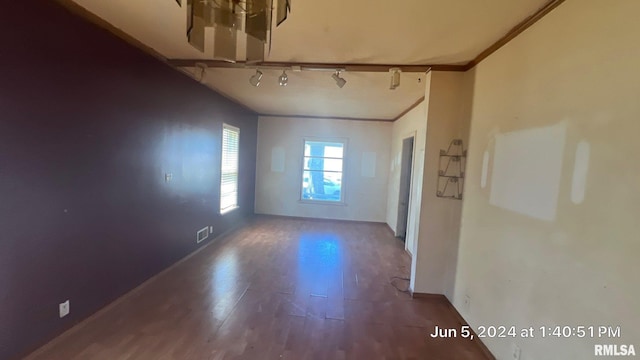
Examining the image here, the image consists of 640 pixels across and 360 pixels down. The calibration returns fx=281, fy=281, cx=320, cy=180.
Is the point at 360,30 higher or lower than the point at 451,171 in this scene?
higher

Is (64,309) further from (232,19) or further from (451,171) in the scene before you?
(451,171)

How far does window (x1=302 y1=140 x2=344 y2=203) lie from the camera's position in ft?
22.6

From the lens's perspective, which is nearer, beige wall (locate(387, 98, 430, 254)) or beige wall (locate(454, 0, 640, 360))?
beige wall (locate(454, 0, 640, 360))

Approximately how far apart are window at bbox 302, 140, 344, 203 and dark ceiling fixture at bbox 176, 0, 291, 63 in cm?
544

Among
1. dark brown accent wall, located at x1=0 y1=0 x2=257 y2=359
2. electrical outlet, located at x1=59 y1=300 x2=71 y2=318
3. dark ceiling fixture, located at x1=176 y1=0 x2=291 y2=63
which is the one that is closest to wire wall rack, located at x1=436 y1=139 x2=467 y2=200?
dark ceiling fixture, located at x1=176 y1=0 x2=291 y2=63

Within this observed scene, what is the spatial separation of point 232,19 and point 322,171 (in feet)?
18.6

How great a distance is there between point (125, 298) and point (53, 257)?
0.93 metres

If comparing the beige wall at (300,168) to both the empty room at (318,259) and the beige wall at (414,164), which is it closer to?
the beige wall at (414,164)

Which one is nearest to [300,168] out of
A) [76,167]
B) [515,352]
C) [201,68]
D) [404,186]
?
[404,186]

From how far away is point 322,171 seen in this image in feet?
22.8

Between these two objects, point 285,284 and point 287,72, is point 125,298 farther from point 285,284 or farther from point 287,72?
point 287,72

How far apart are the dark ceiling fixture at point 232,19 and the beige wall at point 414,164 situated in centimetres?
283

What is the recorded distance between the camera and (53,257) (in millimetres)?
2053

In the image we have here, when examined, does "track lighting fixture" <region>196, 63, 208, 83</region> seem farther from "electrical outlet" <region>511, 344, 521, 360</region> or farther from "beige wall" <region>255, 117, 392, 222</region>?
"electrical outlet" <region>511, 344, 521, 360</region>
